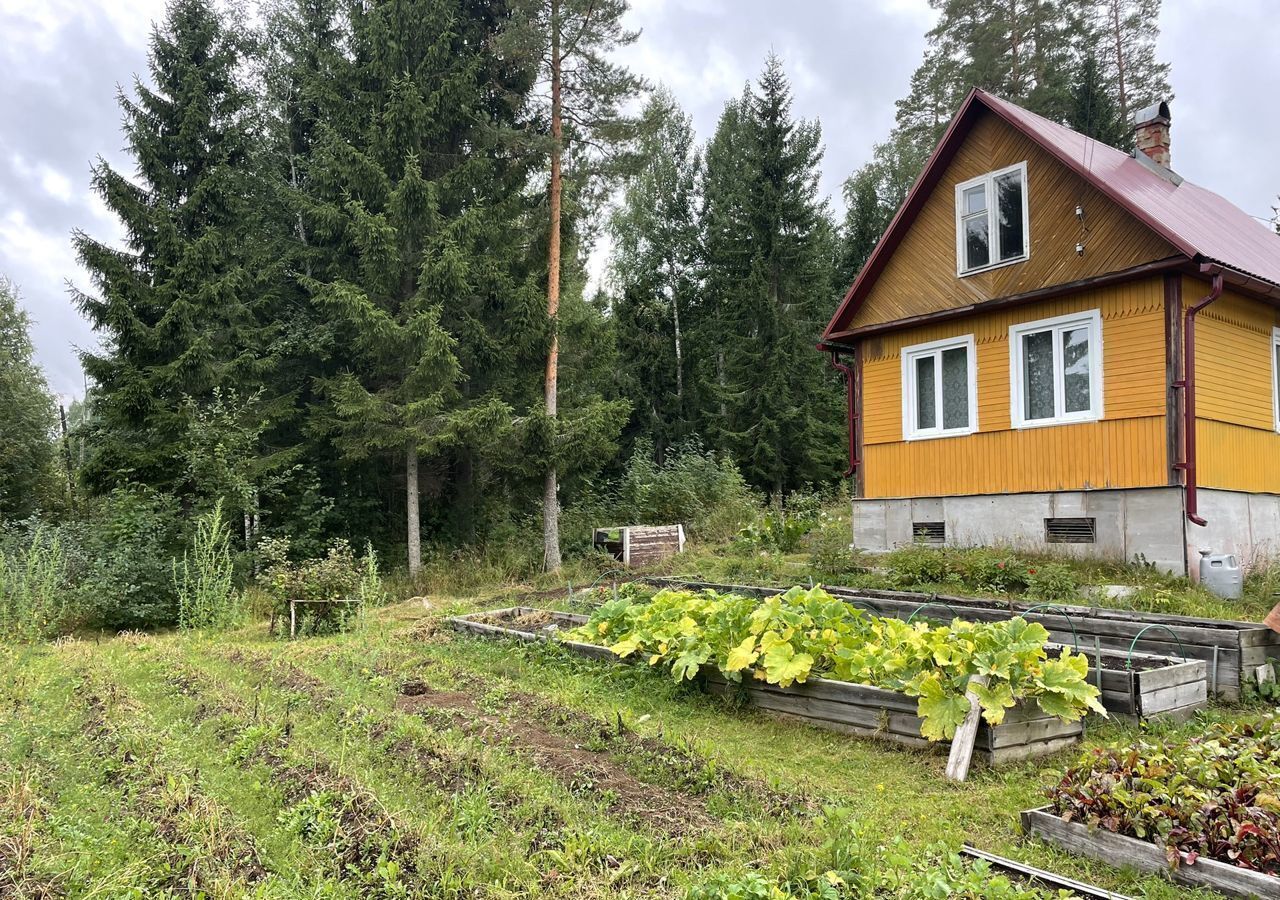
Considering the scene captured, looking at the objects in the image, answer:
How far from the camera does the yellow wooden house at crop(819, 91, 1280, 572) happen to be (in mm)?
10047

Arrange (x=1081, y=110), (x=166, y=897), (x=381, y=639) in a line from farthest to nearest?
(x=1081, y=110) < (x=381, y=639) < (x=166, y=897)

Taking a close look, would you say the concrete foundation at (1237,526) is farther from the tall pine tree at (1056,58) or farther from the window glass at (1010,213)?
the tall pine tree at (1056,58)

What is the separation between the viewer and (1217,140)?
28.8m

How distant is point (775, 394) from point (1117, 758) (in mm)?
19984

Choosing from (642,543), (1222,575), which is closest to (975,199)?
(1222,575)

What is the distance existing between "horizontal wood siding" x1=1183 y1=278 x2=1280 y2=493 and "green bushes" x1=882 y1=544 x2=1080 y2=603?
7.33 feet

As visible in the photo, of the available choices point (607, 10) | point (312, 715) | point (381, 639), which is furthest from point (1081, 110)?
point (312, 715)

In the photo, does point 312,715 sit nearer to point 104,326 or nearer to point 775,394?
point 104,326

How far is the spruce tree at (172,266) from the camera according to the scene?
602 inches

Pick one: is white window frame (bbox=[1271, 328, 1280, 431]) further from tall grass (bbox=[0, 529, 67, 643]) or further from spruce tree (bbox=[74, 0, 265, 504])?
spruce tree (bbox=[74, 0, 265, 504])

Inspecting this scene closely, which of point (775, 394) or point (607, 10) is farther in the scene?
point (775, 394)

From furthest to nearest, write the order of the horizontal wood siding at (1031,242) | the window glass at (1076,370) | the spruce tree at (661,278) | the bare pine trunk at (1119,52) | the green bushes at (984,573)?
the spruce tree at (661,278), the bare pine trunk at (1119,52), the window glass at (1076,370), the horizontal wood siding at (1031,242), the green bushes at (984,573)

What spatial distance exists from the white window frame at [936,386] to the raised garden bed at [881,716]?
303 inches

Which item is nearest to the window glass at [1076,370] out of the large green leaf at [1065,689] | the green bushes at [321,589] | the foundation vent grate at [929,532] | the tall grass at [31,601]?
the foundation vent grate at [929,532]
